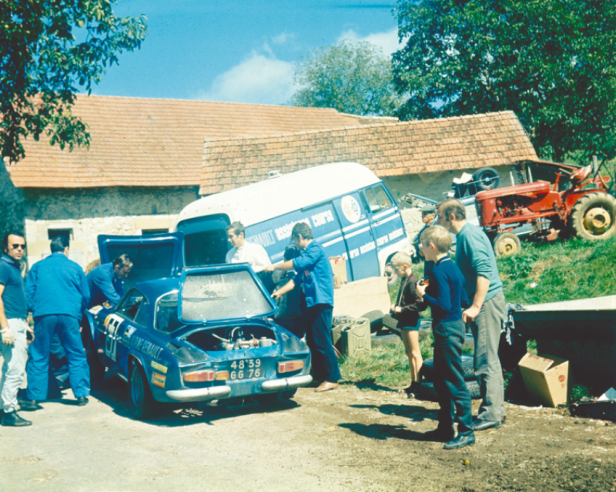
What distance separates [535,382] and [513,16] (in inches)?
850

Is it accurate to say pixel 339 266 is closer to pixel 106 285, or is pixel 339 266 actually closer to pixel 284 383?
pixel 106 285

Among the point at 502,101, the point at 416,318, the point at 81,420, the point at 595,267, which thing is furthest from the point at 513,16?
the point at 81,420

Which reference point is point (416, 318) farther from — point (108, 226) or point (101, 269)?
point (108, 226)

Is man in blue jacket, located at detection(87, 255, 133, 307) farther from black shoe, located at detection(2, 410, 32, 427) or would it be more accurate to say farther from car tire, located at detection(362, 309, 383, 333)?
car tire, located at detection(362, 309, 383, 333)

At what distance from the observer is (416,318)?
6820 millimetres

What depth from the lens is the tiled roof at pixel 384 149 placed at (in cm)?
1864

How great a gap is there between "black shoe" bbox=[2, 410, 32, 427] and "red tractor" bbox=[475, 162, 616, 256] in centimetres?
1011

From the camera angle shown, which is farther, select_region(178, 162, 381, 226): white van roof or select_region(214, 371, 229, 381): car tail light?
select_region(178, 162, 381, 226): white van roof

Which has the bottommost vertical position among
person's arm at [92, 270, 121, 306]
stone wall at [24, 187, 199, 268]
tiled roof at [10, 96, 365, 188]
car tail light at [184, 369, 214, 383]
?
car tail light at [184, 369, 214, 383]

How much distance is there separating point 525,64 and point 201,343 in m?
21.3

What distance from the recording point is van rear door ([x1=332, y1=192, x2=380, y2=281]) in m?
12.4

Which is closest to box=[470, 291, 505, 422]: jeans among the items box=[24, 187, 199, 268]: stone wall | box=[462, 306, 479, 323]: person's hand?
box=[462, 306, 479, 323]: person's hand

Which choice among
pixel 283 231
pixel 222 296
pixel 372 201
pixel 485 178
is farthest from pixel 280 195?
pixel 485 178

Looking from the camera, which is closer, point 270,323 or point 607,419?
point 607,419
